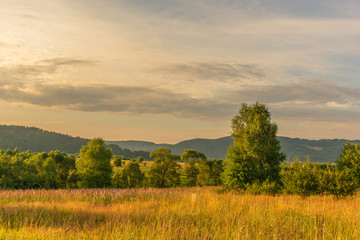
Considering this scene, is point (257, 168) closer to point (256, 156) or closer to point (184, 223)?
point (256, 156)

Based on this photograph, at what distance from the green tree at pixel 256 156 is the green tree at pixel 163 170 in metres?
32.2

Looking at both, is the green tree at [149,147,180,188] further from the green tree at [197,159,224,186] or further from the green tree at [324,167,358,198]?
the green tree at [324,167,358,198]

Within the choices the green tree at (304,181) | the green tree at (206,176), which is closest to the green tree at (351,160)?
the green tree at (304,181)

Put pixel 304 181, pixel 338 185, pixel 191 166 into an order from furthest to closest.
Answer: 1. pixel 191 166
2. pixel 304 181
3. pixel 338 185

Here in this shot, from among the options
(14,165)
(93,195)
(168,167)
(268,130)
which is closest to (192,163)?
(168,167)

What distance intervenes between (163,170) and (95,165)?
61.0ft

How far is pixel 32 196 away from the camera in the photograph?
1756 cm

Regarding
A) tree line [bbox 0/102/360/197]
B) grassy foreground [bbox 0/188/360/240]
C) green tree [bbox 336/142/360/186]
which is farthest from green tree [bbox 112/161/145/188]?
grassy foreground [bbox 0/188/360/240]

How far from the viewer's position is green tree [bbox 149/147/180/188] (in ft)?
191

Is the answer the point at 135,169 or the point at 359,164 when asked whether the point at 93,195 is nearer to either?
the point at 359,164

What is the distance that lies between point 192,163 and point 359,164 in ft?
164

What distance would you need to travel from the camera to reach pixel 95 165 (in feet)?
145

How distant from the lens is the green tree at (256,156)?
88.7 ft

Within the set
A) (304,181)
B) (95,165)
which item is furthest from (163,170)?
(304,181)
